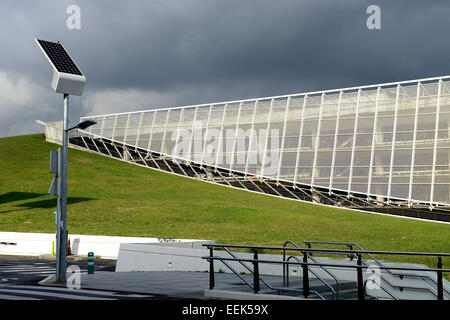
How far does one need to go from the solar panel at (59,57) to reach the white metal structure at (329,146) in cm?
3770

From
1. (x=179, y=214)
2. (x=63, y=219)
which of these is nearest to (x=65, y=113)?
(x=63, y=219)

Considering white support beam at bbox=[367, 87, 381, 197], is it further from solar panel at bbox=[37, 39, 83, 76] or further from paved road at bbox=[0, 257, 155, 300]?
solar panel at bbox=[37, 39, 83, 76]

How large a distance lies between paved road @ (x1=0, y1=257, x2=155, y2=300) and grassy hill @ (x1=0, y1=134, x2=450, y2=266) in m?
9.59

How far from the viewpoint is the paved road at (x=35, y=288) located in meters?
13.6

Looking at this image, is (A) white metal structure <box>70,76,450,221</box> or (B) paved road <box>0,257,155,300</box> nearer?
(B) paved road <box>0,257,155,300</box>

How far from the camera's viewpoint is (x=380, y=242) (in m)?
30.4

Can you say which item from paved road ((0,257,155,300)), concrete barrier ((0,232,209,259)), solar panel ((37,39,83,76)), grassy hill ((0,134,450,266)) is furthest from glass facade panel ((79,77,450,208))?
solar panel ((37,39,83,76))

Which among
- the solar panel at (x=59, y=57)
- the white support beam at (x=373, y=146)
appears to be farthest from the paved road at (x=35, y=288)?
the white support beam at (x=373, y=146)

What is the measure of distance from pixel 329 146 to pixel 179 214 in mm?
21898

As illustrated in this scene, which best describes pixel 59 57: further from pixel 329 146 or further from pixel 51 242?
pixel 329 146

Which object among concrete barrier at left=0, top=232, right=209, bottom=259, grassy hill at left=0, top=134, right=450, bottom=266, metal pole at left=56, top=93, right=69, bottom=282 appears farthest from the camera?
grassy hill at left=0, top=134, right=450, bottom=266

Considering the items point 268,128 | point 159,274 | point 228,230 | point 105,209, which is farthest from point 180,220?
point 268,128

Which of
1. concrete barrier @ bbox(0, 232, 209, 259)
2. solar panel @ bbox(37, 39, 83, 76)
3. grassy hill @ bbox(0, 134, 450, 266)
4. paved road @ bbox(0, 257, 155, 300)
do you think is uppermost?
solar panel @ bbox(37, 39, 83, 76)

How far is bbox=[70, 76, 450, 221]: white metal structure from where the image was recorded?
1991 inches
